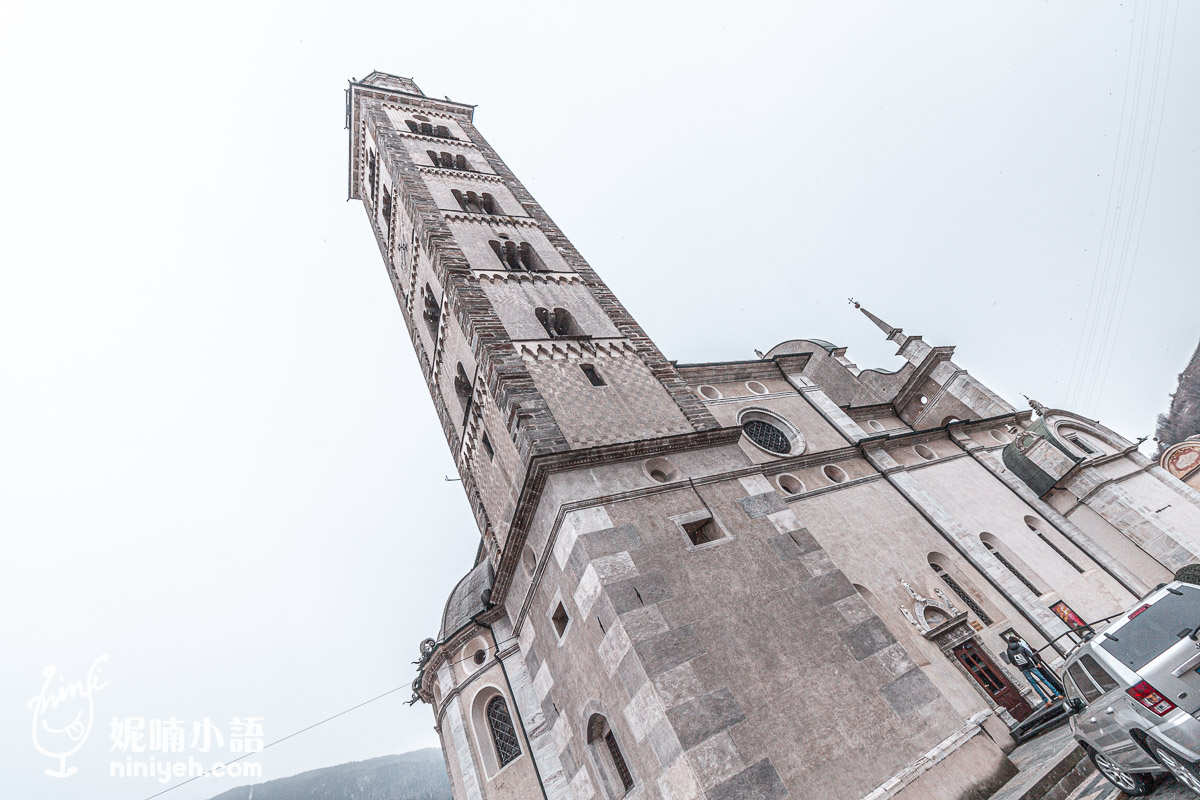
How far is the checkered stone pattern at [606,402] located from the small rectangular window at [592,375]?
11cm

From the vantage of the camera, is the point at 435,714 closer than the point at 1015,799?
No

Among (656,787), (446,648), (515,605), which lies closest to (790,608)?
(656,787)

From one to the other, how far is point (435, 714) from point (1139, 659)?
18505 millimetres

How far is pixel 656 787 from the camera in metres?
8.80

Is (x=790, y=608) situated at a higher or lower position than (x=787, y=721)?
higher

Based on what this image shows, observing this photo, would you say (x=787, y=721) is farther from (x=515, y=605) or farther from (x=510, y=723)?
(x=510, y=723)

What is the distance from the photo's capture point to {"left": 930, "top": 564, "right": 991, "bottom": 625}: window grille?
52.8 feet

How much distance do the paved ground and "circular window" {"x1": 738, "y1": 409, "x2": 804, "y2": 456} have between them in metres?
11.0

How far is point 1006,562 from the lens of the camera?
18328 mm

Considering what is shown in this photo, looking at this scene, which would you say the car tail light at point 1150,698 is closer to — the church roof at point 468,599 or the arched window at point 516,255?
the church roof at point 468,599

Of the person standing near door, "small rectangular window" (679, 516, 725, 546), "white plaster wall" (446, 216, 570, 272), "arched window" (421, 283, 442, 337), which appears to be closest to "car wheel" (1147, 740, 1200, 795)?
"small rectangular window" (679, 516, 725, 546)

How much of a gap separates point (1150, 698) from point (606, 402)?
10.2 metres

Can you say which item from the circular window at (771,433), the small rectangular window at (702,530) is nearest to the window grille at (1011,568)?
the circular window at (771,433)

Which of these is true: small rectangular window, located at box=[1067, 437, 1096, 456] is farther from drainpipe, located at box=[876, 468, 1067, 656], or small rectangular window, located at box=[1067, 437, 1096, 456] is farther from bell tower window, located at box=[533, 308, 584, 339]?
bell tower window, located at box=[533, 308, 584, 339]
